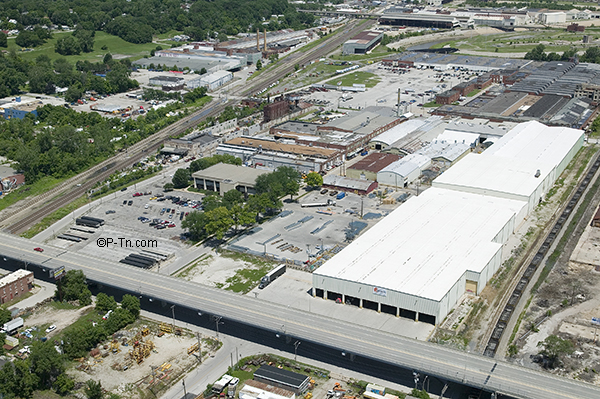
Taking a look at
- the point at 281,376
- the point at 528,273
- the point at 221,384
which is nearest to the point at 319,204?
the point at 528,273

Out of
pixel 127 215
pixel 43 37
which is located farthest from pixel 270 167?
pixel 43 37

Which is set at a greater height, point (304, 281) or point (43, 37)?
point (43, 37)

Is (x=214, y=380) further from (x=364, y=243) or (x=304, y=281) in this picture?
(x=364, y=243)

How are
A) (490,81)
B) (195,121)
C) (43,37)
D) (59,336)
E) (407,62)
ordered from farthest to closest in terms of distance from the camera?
(43,37)
(407,62)
(490,81)
(195,121)
(59,336)

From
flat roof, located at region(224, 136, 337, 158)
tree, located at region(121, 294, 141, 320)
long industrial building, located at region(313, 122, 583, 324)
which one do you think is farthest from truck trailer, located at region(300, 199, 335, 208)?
tree, located at region(121, 294, 141, 320)

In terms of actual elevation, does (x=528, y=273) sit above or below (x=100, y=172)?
below

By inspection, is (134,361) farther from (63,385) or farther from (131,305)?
(131,305)

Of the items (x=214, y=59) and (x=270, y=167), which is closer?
(x=270, y=167)

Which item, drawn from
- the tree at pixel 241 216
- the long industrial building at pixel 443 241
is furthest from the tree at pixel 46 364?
the tree at pixel 241 216
